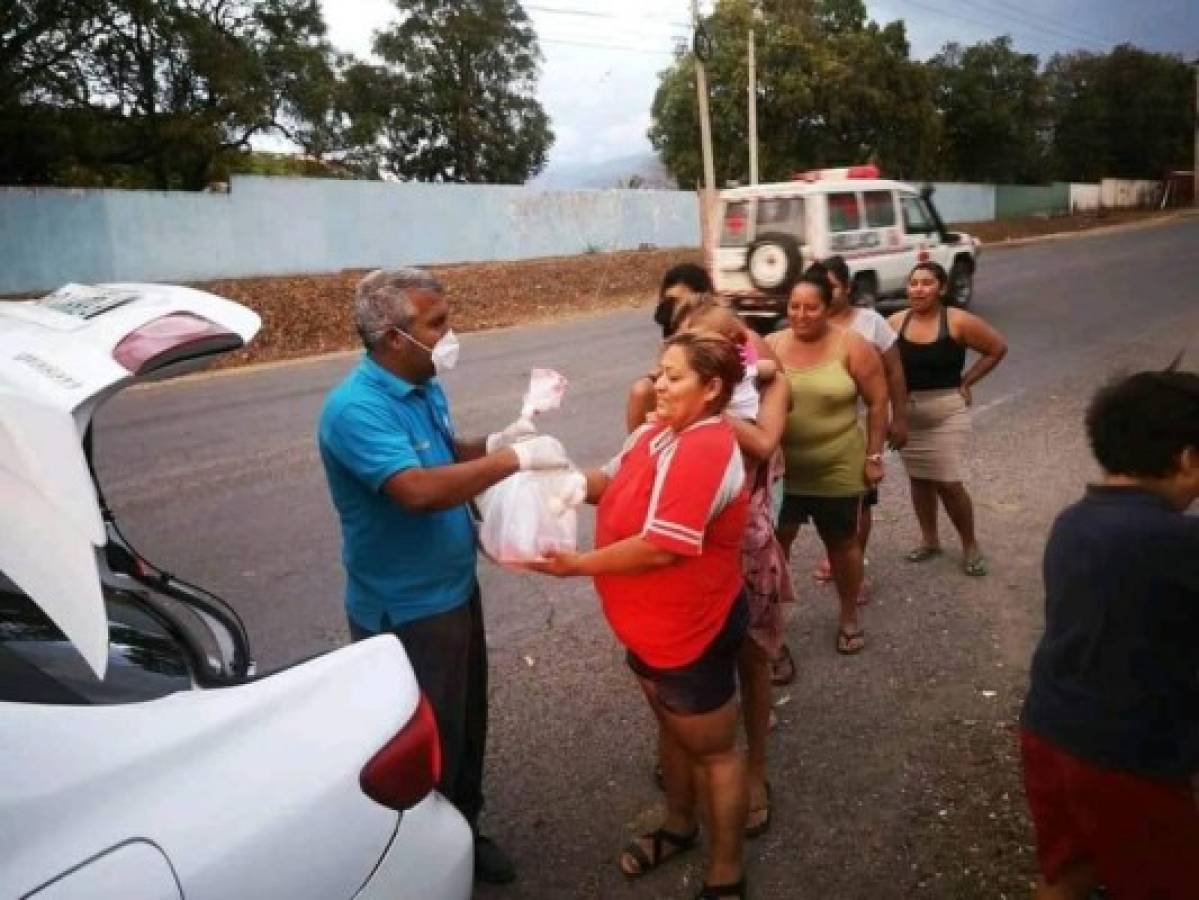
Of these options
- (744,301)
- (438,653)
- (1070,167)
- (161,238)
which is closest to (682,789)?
(438,653)

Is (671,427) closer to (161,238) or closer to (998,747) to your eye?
(998,747)

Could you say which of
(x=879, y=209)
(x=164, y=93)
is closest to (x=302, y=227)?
(x=164, y=93)

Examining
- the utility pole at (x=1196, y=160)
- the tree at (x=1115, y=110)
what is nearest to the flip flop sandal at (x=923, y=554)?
the tree at (x=1115, y=110)

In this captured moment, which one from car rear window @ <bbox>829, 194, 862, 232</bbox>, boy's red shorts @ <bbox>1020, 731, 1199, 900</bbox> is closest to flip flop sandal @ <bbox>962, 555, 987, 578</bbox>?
boy's red shorts @ <bbox>1020, 731, 1199, 900</bbox>

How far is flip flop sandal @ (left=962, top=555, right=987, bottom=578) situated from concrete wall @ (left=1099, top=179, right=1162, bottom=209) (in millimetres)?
50126

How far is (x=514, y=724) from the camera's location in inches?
131

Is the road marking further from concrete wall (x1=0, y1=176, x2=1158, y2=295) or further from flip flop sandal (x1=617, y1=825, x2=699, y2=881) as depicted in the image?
concrete wall (x1=0, y1=176, x2=1158, y2=295)

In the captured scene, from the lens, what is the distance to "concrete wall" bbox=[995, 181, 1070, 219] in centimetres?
4150

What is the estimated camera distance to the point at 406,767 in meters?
1.64

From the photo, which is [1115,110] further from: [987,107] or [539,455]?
[539,455]

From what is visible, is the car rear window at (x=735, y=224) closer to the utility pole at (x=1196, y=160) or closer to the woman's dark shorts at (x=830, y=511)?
the woman's dark shorts at (x=830, y=511)

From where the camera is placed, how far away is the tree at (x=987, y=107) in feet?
130

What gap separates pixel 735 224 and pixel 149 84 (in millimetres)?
13451

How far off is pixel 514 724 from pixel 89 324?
218 cm
